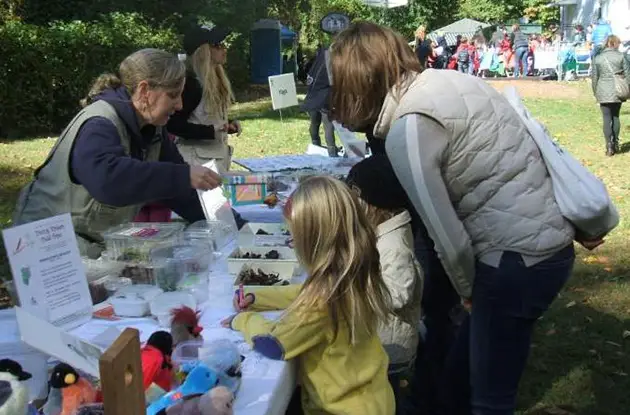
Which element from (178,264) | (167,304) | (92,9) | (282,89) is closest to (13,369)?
(167,304)

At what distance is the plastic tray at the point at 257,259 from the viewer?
93.0 inches

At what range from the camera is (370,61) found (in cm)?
218

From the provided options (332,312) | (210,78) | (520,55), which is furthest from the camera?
(520,55)

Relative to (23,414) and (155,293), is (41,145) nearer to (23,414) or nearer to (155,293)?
(155,293)

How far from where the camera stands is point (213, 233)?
272 centimetres

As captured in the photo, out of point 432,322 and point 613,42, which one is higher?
point 613,42

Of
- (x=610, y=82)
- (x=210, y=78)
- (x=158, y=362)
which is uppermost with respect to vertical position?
(x=210, y=78)

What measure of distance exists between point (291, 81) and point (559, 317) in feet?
18.1

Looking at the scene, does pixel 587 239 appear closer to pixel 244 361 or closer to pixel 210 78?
pixel 244 361

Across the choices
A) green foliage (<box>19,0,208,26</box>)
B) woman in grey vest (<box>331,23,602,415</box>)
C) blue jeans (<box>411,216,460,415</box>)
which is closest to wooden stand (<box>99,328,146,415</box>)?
woman in grey vest (<box>331,23,602,415</box>)

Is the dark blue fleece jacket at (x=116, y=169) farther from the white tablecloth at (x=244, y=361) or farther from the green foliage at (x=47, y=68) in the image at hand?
the green foliage at (x=47, y=68)

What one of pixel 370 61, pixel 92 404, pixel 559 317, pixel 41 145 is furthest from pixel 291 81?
pixel 92 404

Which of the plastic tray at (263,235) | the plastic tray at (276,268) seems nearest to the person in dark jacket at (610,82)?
the plastic tray at (263,235)

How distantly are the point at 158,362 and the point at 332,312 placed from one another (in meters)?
0.50
